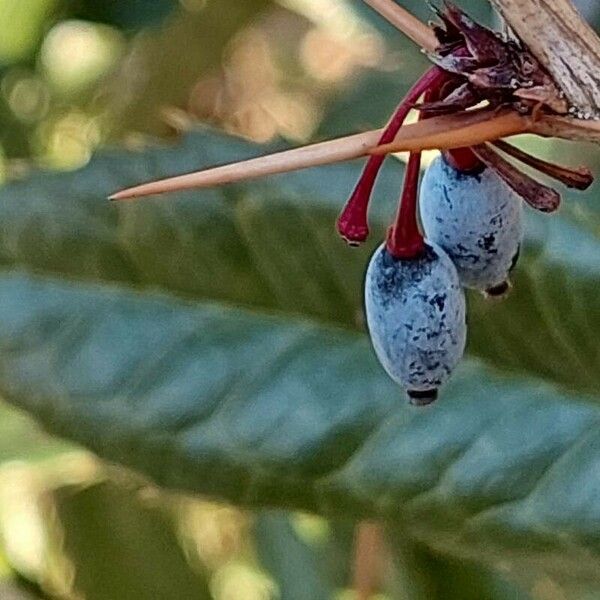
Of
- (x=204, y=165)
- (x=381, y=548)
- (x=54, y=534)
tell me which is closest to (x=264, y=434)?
(x=204, y=165)

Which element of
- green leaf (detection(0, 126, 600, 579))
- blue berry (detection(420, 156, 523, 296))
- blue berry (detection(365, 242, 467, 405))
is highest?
blue berry (detection(420, 156, 523, 296))

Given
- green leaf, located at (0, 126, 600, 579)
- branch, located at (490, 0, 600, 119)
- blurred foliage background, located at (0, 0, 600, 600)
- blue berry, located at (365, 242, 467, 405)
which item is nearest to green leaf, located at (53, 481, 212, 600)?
blurred foliage background, located at (0, 0, 600, 600)

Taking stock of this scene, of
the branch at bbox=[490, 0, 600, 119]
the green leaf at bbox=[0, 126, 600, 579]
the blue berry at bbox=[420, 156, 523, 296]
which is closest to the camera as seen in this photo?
the branch at bbox=[490, 0, 600, 119]

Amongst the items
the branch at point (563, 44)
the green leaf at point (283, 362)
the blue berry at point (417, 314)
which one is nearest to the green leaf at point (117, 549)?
the green leaf at point (283, 362)

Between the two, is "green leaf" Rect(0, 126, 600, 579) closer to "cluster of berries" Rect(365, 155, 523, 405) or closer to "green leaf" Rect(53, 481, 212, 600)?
"cluster of berries" Rect(365, 155, 523, 405)

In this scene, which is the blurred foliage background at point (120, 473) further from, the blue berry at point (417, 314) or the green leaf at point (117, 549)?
the blue berry at point (417, 314)

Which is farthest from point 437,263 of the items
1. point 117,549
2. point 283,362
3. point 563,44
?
point 117,549
